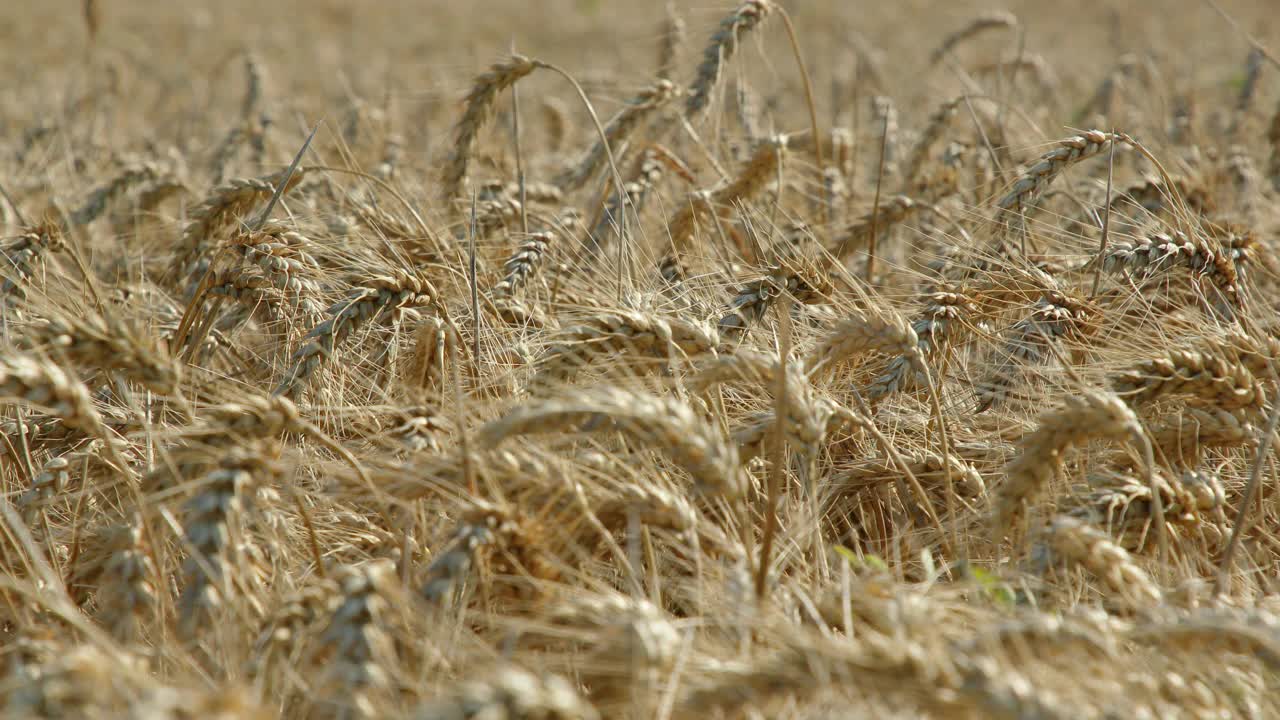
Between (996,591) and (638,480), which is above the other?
(638,480)

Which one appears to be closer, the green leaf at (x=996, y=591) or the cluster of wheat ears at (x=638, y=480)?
the cluster of wheat ears at (x=638, y=480)

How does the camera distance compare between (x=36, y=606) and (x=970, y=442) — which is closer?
(x=36, y=606)

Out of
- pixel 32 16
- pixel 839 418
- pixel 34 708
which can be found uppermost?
pixel 32 16

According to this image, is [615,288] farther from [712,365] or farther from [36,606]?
[36,606]

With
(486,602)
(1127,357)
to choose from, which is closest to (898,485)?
(1127,357)

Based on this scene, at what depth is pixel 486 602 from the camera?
1590 mm

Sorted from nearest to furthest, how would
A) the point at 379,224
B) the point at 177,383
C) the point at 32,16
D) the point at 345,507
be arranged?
the point at 177,383 → the point at 345,507 → the point at 379,224 → the point at 32,16

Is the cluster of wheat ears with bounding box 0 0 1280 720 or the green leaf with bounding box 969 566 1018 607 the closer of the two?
the cluster of wheat ears with bounding box 0 0 1280 720

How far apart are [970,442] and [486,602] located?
1.27 m

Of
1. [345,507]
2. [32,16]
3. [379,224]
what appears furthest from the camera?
[32,16]

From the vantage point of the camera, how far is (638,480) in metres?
1.76

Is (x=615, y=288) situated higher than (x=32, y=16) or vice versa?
(x=32, y=16)

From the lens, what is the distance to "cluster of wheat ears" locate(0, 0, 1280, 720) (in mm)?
1323

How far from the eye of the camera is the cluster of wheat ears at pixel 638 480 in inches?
52.1
